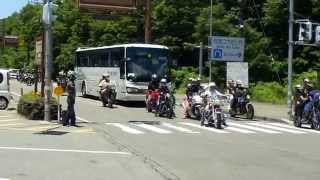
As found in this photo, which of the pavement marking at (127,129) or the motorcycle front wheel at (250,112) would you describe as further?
the motorcycle front wheel at (250,112)

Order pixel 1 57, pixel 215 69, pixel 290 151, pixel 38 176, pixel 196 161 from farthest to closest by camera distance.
Result: pixel 1 57 < pixel 215 69 < pixel 290 151 < pixel 196 161 < pixel 38 176

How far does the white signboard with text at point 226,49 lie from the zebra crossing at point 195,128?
34.2 feet

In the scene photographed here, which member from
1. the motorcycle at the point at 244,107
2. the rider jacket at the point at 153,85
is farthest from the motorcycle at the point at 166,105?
the rider jacket at the point at 153,85

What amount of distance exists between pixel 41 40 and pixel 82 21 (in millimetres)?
57507

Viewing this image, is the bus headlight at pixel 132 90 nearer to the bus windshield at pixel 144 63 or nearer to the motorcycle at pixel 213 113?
the bus windshield at pixel 144 63

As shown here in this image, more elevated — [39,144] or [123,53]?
[123,53]

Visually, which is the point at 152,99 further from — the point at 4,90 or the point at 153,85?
the point at 4,90

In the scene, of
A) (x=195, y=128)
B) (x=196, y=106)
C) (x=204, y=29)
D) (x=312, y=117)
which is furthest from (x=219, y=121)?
(x=204, y=29)

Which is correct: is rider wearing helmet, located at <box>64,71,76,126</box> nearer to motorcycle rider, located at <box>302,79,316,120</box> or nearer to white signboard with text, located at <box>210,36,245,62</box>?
motorcycle rider, located at <box>302,79,316,120</box>

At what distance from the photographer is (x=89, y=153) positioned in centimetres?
1644

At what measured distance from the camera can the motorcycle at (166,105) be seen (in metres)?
30.2

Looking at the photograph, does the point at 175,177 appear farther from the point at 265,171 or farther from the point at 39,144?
the point at 39,144

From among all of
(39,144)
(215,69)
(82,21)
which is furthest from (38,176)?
(82,21)

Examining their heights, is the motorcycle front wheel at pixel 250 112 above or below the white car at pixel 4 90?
below
